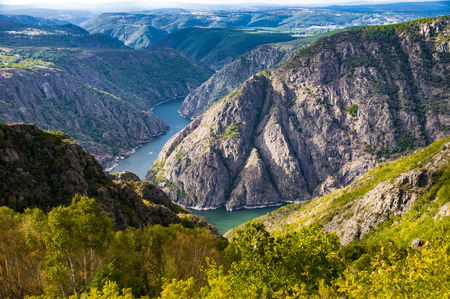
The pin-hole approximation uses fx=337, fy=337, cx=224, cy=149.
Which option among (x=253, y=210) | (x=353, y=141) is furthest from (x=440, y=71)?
(x=253, y=210)

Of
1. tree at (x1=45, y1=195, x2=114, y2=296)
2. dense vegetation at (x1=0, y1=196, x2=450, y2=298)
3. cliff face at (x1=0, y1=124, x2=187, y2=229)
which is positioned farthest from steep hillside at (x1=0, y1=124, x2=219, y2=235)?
tree at (x1=45, y1=195, x2=114, y2=296)

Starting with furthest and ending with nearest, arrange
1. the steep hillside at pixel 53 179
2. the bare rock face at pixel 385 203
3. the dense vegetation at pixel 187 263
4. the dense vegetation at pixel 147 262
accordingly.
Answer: the bare rock face at pixel 385 203 < the steep hillside at pixel 53 179 < the dense vegetation at pixel 147 262 < the dense vegetation at pixel 187 263

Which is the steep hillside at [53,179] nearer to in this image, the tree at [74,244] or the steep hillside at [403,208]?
the tree at [74,244]

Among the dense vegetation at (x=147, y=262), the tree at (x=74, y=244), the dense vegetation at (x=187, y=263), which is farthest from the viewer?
the tree at (x=74, y=244)

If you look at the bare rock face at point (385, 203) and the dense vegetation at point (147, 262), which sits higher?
the dense vegetation at point (147, 262)

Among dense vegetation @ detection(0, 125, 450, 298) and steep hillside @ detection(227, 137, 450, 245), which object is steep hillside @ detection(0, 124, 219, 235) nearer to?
dense vegetation @ detection(0, 125, 450, 298)

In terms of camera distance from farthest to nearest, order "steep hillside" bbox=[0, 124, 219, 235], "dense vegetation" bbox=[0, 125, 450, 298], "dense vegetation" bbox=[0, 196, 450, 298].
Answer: "steep hillside" bbox=[0, 124, 219, 235] < "dense vegetation" bbox=[0, 196, 450, 298] < "dense vegetation" bbox=[0, 125, 450, 298]

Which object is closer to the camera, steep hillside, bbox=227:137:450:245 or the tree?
the tree

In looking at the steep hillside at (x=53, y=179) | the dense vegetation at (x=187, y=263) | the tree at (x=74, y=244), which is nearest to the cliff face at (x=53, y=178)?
the steep hillside at (x=53, y=179)

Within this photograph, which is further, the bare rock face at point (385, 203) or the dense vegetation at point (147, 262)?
the bare rock face at point (385, 203)
